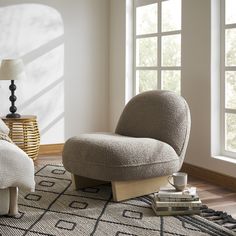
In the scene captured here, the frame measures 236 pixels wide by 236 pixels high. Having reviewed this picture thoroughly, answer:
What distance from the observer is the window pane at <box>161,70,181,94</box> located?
4.64m

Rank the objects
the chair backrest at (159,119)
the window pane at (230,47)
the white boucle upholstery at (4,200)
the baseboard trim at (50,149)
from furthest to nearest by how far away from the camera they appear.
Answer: the baseboard trim at (50,149)
the window pane at (230,47)
the chair backrest at (159,119)
the white boucle upholstery at (4,200)

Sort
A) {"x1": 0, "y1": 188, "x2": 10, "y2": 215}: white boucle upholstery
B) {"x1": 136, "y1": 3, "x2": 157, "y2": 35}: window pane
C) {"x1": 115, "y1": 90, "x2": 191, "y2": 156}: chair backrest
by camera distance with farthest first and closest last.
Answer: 1. {"x1": 136, "y1": 3, "x2": 157, "y2": 35}: window pane
2. {"x1": 115, "y1": 90, "x2": 191, "y2": 156}: chair backrest
3. {"x1": 0, "y1": 188, "x2": 10, "y2": 215}: white boucle upholstery

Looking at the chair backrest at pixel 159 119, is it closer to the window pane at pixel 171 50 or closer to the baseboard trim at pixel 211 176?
the baseboard trim at pixel 211 176

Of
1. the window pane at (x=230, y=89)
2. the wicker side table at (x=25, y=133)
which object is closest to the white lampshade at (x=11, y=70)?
the wicker side table at (x=25, y=133)

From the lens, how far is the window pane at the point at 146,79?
16.7ft

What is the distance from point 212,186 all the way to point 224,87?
859mm

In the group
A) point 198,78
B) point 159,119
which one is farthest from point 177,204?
point 198,78

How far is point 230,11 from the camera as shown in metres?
3.95

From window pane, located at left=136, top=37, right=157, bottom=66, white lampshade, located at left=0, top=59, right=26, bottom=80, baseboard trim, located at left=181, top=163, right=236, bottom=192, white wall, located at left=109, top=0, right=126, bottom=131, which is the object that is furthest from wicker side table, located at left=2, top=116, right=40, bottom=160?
baseboard trim, located at left=181, top=163, right=236, bottom=192

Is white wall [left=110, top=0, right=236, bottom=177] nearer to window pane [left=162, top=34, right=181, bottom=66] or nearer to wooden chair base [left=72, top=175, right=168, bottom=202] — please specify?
window pane [left=162, top=34, right=181, bottom=66]

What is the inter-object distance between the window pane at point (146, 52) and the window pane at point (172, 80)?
0.26m

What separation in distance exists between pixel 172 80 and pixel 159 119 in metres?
1.16

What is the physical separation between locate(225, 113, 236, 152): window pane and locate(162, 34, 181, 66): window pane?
0.91 m

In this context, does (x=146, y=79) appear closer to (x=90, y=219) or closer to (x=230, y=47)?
(x=230, y=47)
